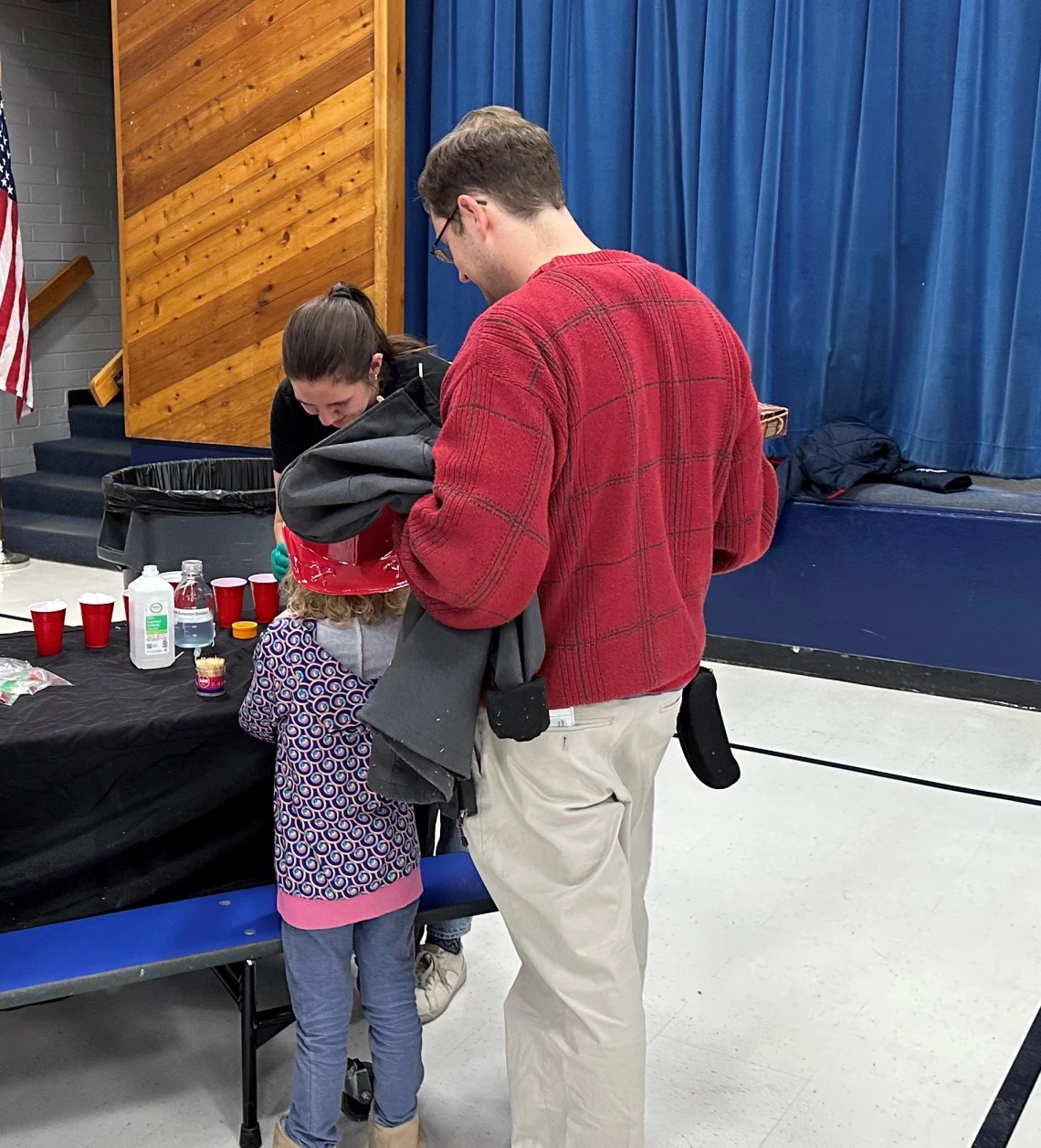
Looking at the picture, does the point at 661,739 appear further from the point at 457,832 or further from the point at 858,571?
the point at 858,571

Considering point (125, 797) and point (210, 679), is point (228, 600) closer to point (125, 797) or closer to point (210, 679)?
point (210, 679)

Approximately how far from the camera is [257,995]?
7.97 ft

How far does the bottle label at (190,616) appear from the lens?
238cm

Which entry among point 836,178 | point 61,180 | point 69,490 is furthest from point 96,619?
point 61,180

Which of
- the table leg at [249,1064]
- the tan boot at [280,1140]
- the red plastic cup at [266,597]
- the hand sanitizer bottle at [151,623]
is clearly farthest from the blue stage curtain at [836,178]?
the tan boot at [280,1140]

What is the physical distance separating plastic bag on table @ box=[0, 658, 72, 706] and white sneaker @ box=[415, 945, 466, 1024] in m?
0.87

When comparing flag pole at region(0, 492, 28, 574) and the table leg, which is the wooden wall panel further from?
the table leg

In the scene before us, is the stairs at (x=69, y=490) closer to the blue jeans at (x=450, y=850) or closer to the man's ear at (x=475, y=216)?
the blue jeans at (x=450, y=850)

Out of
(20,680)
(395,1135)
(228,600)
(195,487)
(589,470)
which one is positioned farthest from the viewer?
(195,487)

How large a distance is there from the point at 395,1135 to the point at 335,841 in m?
0.48

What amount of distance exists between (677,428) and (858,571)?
3.05 meters

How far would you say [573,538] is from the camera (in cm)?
154

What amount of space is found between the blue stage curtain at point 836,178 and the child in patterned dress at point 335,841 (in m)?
3.20

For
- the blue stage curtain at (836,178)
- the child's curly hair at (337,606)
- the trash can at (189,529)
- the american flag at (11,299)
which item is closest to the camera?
the child's curly hair at (337,606)
